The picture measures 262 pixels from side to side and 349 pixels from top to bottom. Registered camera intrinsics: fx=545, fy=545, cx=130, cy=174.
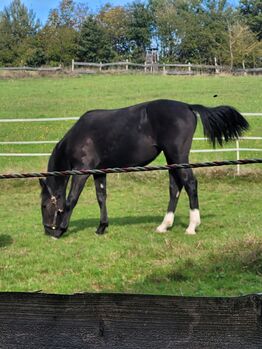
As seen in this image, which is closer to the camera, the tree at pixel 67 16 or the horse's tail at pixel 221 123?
the horse's tail at pixel 221 123

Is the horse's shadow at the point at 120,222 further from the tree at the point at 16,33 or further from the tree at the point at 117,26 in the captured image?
the tree at the point at 117,26

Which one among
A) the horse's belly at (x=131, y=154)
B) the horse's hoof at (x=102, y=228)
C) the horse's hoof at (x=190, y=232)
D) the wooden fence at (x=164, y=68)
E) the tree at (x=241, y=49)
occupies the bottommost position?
the horse's hoof at (x=102, y=228)

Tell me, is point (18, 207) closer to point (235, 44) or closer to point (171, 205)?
point (171, 205)

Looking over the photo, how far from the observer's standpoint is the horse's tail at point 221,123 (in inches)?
302

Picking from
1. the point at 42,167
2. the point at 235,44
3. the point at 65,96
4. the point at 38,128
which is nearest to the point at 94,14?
the point at 235,44

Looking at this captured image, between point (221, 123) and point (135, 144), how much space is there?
1.25 metres

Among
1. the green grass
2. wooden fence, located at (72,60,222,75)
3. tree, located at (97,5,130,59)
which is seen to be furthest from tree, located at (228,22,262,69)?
the green grass

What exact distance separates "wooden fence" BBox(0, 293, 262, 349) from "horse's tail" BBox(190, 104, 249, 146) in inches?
234

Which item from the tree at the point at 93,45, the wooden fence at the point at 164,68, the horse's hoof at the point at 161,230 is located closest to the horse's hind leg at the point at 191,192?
the horse's hoof at the point at 161,230

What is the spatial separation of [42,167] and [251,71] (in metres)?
36.0

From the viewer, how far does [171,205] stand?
7.88 meters

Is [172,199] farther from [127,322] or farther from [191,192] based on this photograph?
[127,322]

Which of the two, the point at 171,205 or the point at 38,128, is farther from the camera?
the point at 38,128

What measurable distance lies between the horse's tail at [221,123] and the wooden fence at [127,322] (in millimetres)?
5956
